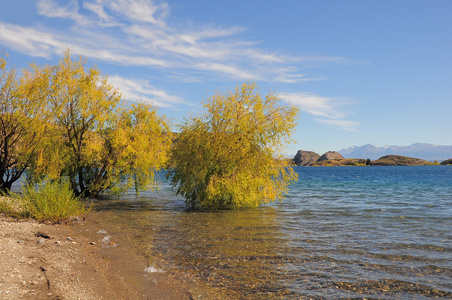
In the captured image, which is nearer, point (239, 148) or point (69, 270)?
point (69, 270)

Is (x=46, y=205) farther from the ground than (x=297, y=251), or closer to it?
farther from the ground

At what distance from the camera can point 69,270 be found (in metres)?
10.6

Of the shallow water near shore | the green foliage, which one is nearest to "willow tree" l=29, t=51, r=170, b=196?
the shallow water near shore

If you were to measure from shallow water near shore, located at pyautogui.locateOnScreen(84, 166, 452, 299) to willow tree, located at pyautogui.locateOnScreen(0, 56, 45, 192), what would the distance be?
31.5 feet

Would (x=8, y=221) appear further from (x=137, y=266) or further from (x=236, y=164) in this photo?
(x=236, y=164)

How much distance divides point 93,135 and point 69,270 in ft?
71.9

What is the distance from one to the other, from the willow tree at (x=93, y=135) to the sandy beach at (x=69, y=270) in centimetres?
1542

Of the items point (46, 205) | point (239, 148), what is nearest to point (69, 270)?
point (46, 205)

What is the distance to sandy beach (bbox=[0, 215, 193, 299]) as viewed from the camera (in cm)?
879

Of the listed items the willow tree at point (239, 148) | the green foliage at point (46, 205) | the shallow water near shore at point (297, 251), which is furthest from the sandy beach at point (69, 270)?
the willow tree at point (239, 148)

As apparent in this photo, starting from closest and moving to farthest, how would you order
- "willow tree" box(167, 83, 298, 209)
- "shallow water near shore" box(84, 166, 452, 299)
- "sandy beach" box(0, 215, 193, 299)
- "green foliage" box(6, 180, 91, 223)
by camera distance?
"sandy beach" box(0, 215, 193, 299) < "shallow water near shore" box(84, 166, 452, 299) < "green foliage" box(6, 180, 91, 223) < "willow tree" box(167, 83, 298, 209)

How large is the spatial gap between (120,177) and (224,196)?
11241 millimetres

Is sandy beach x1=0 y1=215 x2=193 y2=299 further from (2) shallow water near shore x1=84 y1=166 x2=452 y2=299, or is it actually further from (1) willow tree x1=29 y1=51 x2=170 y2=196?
(1) willow tree x1=29 y1=51 x2=170 y2=196

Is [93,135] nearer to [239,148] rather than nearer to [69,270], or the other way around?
[239,148]
